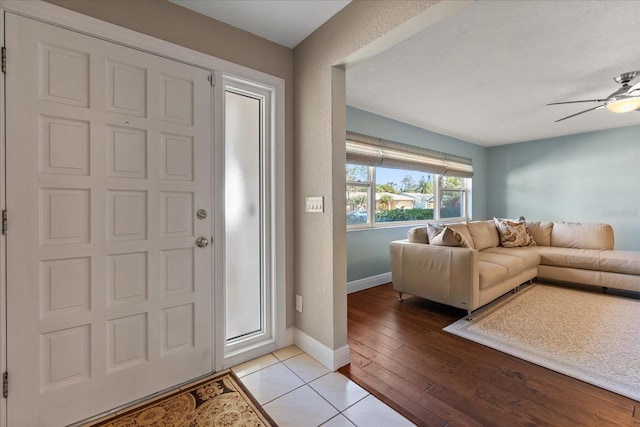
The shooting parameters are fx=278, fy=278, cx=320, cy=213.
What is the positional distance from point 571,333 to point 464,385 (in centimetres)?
141

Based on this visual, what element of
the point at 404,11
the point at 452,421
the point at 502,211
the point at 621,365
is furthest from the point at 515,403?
the point at 502,211

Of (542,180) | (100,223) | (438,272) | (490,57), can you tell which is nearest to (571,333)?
(438,272)

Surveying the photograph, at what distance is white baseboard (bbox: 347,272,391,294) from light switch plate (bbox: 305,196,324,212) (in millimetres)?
1816

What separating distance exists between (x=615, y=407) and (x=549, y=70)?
2695 millimetres

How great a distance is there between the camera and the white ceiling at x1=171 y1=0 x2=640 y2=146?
182 cm

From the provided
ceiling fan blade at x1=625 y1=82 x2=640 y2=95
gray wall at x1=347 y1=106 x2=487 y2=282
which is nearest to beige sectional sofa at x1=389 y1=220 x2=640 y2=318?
gray wall at x1=347 y1=106 x2=487 y2=282

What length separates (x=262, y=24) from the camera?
6.36ft

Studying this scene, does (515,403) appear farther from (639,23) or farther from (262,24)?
(262,24)

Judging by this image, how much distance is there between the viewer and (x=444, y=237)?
3006 mm

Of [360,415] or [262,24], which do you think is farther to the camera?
[262,24]

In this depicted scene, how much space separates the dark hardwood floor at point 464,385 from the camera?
59.1 inches

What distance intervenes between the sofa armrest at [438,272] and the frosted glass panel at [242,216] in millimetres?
1772

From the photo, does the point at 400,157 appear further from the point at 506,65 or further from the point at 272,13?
the point at 272,13

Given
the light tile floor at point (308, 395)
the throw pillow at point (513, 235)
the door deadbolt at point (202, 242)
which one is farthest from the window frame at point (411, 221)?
the light tile floor at point (308, 395)
